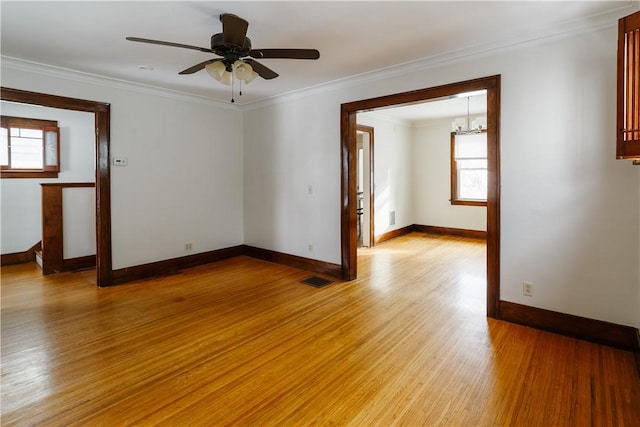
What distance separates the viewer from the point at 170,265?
500 cm

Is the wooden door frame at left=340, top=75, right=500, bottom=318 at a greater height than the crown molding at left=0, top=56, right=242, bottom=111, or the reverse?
the crown molding at left=0, top=56, right=242, bottom=111

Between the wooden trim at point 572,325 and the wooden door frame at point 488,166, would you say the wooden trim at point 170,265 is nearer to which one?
the wooden door frame at point 488,166

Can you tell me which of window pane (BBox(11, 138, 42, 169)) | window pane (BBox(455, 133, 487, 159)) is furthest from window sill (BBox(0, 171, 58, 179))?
window pane (BBox(455, 133, 487, 159))

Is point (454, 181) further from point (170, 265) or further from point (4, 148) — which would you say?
point (4, 148)

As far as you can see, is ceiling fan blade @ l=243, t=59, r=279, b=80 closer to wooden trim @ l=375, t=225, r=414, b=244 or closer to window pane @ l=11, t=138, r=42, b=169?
wooden trim @ l=375, t=225, r=414, b=244

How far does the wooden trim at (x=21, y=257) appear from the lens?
538 centimetres

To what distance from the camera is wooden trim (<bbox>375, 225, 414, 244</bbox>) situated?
6.94 metres

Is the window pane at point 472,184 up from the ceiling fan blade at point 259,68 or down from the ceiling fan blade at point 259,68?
down

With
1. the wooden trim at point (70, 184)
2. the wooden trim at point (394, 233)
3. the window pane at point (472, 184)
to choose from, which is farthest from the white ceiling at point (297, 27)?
the window pane at point (472, 184)

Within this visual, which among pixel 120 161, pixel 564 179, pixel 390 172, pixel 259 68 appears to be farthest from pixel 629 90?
pixel 390 172

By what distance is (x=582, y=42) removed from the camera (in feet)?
9.03

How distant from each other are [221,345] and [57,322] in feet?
5.61

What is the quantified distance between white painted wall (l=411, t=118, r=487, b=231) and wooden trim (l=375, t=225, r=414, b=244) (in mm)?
337

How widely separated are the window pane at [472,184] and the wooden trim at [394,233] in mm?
1311
